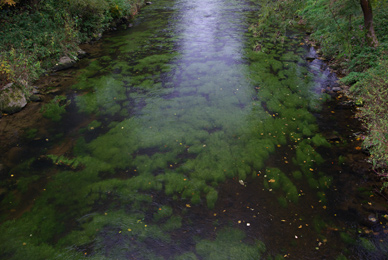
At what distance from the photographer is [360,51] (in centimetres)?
676

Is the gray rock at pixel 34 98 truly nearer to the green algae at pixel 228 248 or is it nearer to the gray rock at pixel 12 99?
the gray rock at pixel 12 99

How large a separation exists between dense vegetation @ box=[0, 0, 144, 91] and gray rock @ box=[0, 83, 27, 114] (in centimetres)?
20

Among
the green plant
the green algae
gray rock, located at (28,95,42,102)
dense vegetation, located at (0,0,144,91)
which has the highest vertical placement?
dense vegetation, located at (0,0,144,91)

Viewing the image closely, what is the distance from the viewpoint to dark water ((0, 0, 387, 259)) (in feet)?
10.8

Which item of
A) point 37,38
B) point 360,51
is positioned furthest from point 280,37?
point 37,38

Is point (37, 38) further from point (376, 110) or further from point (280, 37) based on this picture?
point (376, 110)

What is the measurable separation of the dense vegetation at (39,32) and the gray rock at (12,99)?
200 mm

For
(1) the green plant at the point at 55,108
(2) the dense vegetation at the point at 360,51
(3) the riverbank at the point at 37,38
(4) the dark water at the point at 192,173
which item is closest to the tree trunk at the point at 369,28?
(2) the dense vegetation at the point at 360,51

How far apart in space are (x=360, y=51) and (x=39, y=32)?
9160 millimetres

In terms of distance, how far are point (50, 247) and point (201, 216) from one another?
2031 mm

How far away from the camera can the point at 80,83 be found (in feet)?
22.9

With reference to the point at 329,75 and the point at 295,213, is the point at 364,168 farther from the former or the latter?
the point at 329,75

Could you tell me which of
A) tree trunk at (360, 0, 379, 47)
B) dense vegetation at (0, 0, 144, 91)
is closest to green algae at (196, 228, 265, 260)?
dense vegetation at (0, 0, 144, 91)

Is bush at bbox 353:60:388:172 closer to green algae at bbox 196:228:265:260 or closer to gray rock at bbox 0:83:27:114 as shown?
green algae at bbox 196:228:265:260
